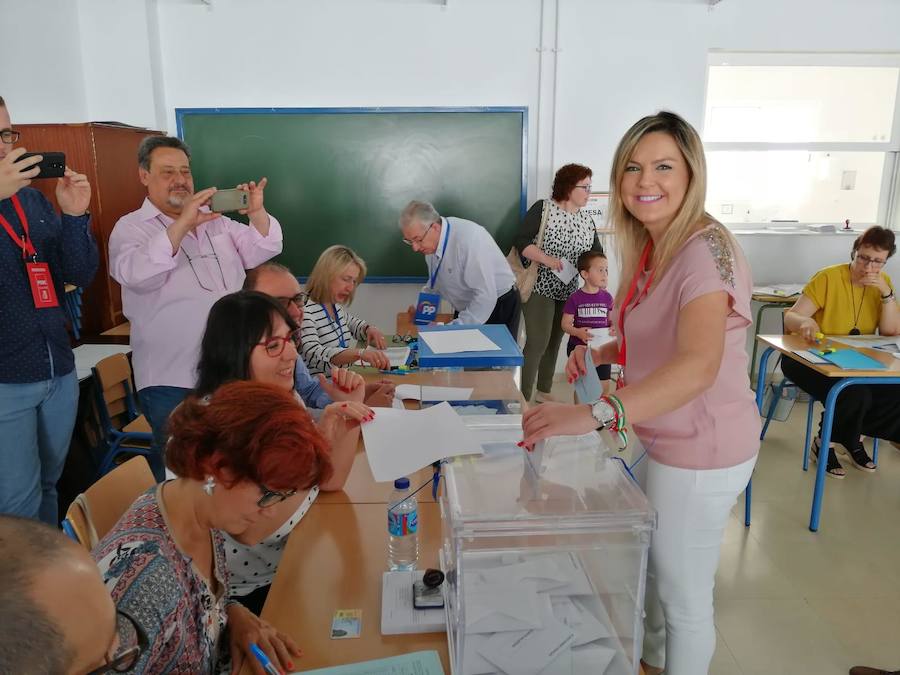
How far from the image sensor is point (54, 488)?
227 cm

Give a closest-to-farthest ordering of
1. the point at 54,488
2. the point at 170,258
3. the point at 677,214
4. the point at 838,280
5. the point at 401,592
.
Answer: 1. the point at 401,592
2. the point at 677,214
3. the point at 170,258
4. the point at 54,488
5. the point at 838,280

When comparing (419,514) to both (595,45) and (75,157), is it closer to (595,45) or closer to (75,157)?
(75,157)

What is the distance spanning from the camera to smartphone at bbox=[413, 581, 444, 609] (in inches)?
46.5

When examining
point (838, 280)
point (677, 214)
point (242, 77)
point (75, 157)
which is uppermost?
point (242, 77)

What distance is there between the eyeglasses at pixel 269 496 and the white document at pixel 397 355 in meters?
1.70

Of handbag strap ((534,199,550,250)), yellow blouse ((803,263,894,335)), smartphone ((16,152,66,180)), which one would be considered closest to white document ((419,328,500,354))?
smartphone ((16,152,66,180))

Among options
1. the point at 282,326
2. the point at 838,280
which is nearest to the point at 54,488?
the point at 282,326

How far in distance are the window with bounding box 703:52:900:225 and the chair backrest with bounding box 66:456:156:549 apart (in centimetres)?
451

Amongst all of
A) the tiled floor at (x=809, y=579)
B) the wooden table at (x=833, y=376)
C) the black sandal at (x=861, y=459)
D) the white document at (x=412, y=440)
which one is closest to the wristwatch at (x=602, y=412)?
the white document at (x=412, y=440)

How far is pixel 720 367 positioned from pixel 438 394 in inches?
42.1

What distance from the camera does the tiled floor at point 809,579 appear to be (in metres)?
2.07

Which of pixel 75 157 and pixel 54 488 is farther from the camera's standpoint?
pixel 75 157

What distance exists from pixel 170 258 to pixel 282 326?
0.68 metres

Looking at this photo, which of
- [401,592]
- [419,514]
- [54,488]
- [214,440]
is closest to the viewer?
[214,440]
